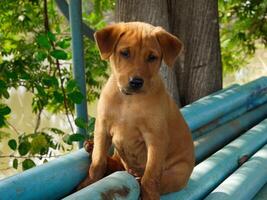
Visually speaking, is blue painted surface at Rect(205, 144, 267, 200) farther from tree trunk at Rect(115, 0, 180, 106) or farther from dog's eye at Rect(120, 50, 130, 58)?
tree trunk at Rect(115, 0, 180, 106)

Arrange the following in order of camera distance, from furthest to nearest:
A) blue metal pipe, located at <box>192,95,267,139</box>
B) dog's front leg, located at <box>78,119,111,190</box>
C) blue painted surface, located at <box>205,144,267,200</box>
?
blue metal pipe, located at <box>192,95,267,139</box> → blue painted surface, located at <box>205,144,267,200</box> → dog's front leg, located at <box>78,119,111,190</box>

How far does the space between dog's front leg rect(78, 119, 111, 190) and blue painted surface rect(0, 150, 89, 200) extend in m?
0.07

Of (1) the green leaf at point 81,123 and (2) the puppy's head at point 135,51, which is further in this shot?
(1) the green leaf at point 81,123

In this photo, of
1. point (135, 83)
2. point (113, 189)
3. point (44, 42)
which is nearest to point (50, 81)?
point (44, 42)

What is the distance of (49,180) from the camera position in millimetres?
2197

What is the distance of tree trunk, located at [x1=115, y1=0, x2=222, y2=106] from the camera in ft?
14.4

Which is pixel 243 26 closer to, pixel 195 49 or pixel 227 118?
pixel 195 49

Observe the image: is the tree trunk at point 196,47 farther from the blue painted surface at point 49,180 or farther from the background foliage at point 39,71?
the blue painted surface at point 49,180

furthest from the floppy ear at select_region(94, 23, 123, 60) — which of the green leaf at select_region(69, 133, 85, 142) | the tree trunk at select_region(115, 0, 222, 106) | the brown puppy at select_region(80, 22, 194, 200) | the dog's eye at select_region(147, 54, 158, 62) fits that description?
the tree trunk at select_region(115, 0, 222, 106)

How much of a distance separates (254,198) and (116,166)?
2.82 feet

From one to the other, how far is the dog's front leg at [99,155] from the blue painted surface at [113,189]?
0.66 feet

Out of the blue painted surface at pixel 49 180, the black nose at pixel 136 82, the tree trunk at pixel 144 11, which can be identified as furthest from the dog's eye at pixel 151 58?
the tree trunk at pixel 144 11

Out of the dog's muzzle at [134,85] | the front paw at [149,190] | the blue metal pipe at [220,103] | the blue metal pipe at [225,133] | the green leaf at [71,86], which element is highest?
the dog's muzzle at [134,85]

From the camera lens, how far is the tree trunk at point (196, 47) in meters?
4.39
